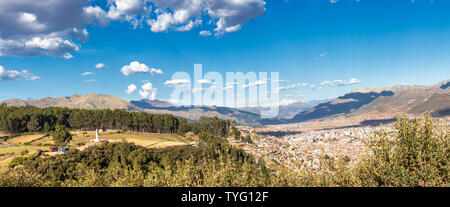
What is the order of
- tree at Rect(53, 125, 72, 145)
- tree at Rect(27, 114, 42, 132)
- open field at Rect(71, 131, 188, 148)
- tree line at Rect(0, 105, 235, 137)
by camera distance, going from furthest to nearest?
tree at Rect(27, 114, 42, 132) → tree line at Rect(0, 105, 235, 137) → open field at Rect(71, 131, 188, 148) → tree at Rect(53, 125, 72, 145)

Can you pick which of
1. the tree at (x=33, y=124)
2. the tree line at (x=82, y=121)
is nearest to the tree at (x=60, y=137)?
the tree line at (x=82, y=121)

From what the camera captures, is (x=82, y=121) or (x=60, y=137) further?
(x=82, y=121)

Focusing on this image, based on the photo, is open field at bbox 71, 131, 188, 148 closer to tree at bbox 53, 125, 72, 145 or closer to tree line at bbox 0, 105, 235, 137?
tree at bbox 53, 125, 72, 145

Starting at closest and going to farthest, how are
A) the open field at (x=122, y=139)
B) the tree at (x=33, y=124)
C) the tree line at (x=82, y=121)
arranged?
the open field at (x=122, y=139)
the tree line at (x=82, y=121)
the tree at (x=33, y=124)

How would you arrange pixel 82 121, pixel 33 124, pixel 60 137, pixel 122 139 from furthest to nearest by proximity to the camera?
pixel 82 121, pixel 33 124, pixel 122 139, pixel 60 137

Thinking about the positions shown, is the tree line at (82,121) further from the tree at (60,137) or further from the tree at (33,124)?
the tree at (60,137)

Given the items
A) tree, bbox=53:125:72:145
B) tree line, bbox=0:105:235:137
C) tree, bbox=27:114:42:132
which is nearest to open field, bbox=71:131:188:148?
tree, bbox=53:125:72:145

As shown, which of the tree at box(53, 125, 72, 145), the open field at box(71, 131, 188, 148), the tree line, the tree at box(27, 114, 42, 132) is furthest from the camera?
the tree at box(27, 114, 42, 132)

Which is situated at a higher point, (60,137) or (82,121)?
(82,121)

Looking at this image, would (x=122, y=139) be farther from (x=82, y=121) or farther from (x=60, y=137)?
(x=82, y=121)

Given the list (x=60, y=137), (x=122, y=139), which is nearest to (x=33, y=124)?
(x=60, y=137)

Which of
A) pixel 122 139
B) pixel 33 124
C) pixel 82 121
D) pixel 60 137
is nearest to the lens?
pixel 60 137

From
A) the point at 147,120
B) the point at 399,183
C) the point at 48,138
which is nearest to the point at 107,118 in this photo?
the point at 147,120
